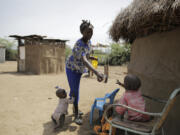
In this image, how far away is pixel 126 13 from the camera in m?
2.91

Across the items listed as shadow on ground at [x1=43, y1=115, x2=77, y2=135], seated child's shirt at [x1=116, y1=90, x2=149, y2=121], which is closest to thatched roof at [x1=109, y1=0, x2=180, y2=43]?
seated child's shirt at [x1=116, y1=90, x2=149, y2=121]

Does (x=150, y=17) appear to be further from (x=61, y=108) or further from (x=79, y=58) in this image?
(x=61, y=108)

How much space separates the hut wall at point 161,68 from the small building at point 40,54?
310 inches

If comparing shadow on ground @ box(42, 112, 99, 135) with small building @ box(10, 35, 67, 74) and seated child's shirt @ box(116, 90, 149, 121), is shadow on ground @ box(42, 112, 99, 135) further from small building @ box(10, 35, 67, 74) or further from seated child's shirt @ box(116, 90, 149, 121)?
small building @ box(10, 35, 67, 74)

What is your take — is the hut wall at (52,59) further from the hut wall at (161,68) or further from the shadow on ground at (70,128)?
the hut wall at (161,68)

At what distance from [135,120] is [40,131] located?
168 centimetres

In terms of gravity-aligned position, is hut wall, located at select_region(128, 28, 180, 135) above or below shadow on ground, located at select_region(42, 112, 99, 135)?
above

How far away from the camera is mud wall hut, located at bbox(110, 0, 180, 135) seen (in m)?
2.18

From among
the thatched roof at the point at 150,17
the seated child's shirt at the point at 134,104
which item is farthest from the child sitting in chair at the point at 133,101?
the thatched roof at the point at 150,17

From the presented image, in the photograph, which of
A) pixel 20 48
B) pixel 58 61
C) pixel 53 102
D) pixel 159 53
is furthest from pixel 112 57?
pixel 159 53

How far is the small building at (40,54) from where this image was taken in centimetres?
982

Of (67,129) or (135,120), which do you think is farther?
(67,129)

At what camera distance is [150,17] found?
A: 90.6 inches

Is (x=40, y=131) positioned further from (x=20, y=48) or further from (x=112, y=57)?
(x=112, y=57)
